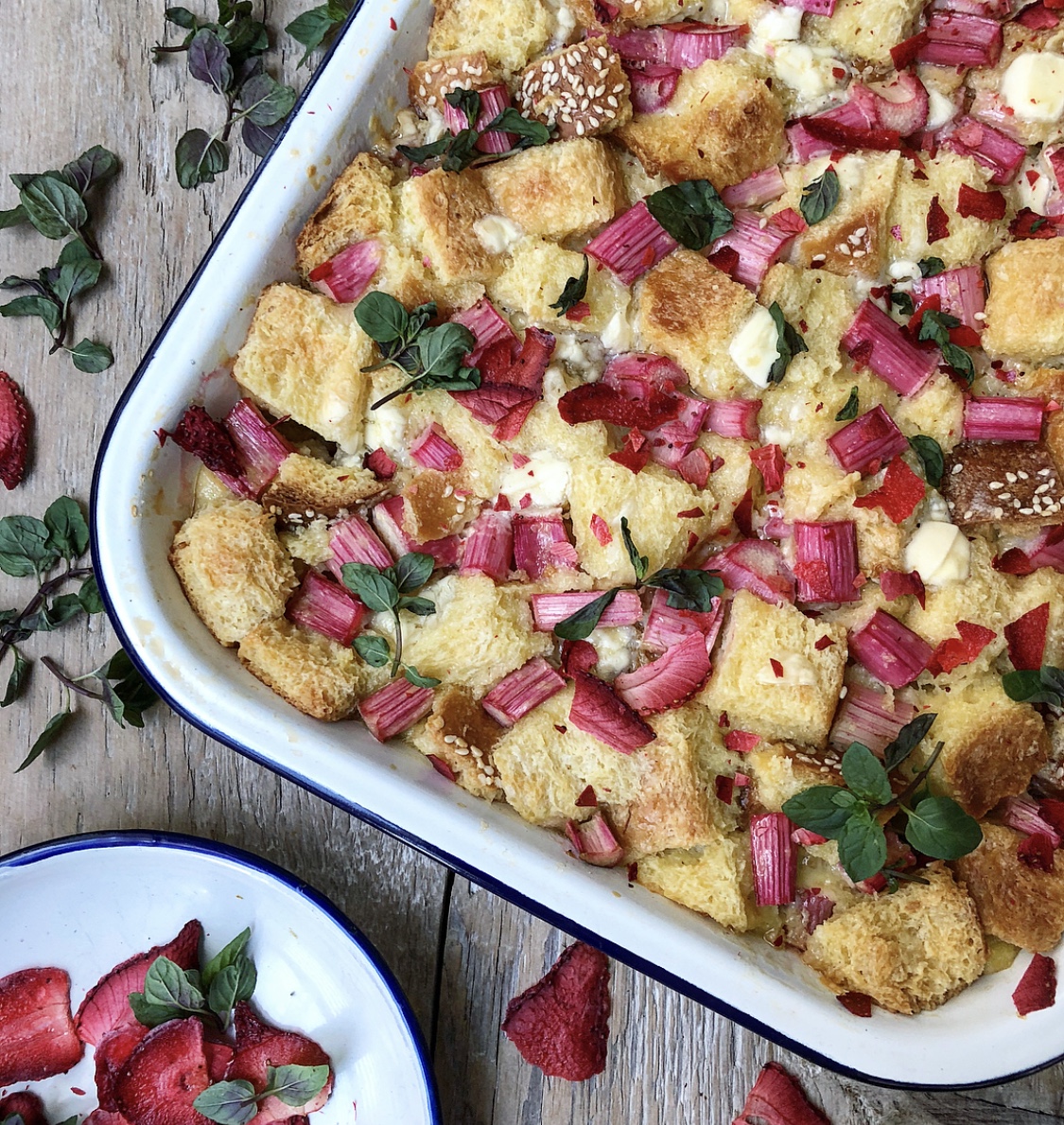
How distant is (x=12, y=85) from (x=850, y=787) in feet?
7.64

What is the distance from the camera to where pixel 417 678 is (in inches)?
67.6

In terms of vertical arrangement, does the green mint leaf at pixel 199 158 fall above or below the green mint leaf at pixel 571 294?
above

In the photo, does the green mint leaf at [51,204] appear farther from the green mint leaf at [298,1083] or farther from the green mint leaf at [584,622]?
the green mint leaf at [298,1083]

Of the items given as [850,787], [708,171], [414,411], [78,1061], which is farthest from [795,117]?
[78,1061]

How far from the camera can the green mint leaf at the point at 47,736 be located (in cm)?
213

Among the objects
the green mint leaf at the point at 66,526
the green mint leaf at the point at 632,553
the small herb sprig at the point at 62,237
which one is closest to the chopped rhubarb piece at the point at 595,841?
the green mint leaf at the point at 632,553

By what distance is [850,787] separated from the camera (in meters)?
1.60

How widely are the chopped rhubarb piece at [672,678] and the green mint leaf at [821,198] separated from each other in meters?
0.79

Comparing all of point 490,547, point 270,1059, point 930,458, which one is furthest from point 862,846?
point 270,1059

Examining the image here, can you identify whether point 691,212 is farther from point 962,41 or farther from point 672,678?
point 672,678

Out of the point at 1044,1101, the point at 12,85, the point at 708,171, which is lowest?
the point at 1044,1101

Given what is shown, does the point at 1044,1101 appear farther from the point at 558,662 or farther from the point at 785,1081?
the point at 558,662

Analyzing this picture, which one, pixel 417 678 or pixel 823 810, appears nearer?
pixel 823 810

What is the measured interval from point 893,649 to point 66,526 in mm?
1762
